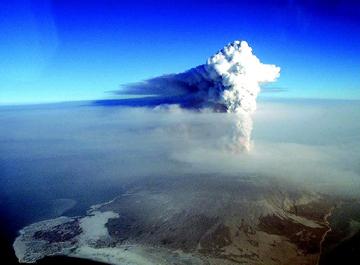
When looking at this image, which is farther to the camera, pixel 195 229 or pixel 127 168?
pixel 127 168

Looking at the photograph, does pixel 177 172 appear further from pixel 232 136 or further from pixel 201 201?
pixel 232 136

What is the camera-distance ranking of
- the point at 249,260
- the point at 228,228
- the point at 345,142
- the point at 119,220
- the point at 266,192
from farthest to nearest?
the point at 345,142
the point at 266,192
the point at 119,220
the point at 228,228
the point at 249,260

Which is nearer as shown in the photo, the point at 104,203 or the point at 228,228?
the point at 228,228

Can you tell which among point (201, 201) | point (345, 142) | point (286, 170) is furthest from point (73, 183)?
point (345, 142)

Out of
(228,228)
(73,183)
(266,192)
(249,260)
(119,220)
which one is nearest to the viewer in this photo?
(249,260)

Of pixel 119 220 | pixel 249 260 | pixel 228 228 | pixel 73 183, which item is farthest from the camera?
pixel 73 183

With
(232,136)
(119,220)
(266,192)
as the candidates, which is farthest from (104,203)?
(232,136)

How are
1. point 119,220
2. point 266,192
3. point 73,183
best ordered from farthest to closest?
point 73,183 < point 266,192 < point 119,220

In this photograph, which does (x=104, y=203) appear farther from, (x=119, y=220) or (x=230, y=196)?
(x=230, y=196)

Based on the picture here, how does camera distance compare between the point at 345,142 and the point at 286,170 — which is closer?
the point at 286,170
